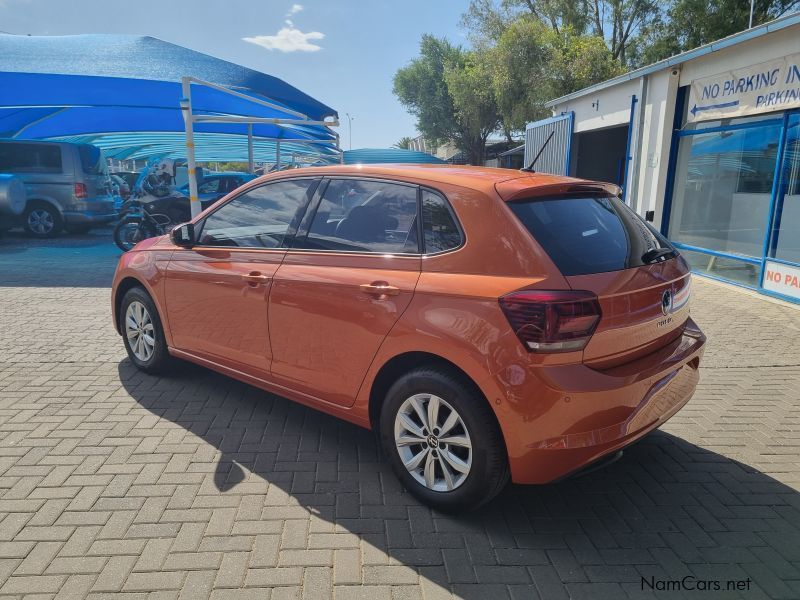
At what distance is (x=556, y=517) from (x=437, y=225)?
1.61 m

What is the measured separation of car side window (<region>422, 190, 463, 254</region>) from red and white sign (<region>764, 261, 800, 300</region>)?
6472mm

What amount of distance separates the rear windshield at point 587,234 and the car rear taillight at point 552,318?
0.55 feet

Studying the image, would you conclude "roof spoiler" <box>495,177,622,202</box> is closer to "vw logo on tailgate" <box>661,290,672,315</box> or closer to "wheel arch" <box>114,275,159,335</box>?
"vw logo on tailgate" <box>661,290,672,315</box>

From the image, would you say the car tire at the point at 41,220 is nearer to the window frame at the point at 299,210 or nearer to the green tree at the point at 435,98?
the window frame at the point at 299,210

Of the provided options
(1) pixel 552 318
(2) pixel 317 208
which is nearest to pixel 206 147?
(2) pixel 317 208

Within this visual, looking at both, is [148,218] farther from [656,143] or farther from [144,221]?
[656,143]

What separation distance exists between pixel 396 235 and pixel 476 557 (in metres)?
1.63

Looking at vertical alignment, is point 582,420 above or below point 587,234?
below

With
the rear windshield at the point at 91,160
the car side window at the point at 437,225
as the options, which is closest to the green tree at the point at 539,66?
the rear windshield at the point at 91,160

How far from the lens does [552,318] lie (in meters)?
2.45

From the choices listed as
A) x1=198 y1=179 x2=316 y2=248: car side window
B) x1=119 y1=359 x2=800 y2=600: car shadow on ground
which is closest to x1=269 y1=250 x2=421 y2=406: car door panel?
x1=198 y1=179 x2=316 y2=248: car side window

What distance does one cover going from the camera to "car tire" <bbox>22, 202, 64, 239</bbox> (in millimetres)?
13727

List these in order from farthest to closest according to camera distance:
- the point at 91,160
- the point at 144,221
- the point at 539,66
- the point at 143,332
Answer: the point at 539,66, the point at 91,160, the point at 144,221, the point at 143,332

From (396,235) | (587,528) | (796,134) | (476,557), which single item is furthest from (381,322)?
(796,134)
